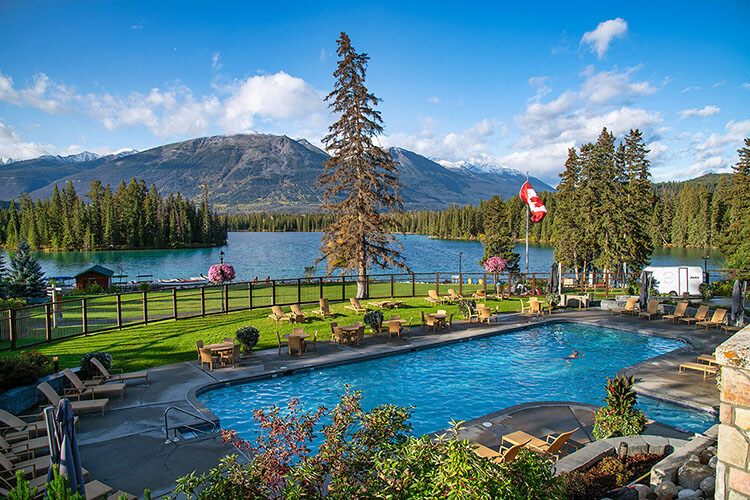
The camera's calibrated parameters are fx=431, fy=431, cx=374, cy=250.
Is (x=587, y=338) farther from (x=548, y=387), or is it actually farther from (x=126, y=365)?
(x=126, y=365)

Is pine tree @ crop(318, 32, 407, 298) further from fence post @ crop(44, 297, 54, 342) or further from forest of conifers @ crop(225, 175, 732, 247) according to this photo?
forest of conifers @ crop(225, 175, 732, 247)

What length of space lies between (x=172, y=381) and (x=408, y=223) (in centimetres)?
18863

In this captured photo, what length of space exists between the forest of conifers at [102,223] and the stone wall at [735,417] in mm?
115458

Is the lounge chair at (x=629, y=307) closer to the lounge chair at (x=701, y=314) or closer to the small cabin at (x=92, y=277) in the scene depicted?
the lounge chair at (x=701, y=314)

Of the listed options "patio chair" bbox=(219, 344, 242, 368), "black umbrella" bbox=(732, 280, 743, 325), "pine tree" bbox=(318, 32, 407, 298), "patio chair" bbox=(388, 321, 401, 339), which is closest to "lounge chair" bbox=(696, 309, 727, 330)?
"black umbrella" bbox=(732, 280, 743, 325)

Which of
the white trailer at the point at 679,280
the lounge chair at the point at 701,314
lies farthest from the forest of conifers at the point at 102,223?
the lounge chair at the point at 701,314

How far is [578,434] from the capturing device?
9109 millimetres

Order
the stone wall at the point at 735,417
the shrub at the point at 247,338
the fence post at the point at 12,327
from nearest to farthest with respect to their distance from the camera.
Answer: the stone wall at the point at 735,417
the fence post at the point at 12,327
the shrub at the point at 247,338

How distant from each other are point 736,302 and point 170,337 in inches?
912

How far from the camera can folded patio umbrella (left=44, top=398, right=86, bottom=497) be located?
5.88 m

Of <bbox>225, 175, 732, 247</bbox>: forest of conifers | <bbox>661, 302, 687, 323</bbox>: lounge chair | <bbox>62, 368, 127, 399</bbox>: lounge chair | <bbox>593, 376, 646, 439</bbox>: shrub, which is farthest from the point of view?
<bbox>225, 175, 732, 247</bbox>: forest of conifers

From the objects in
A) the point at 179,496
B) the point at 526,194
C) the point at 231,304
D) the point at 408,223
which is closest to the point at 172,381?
the point at 179,496

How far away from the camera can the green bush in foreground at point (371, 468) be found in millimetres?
3424

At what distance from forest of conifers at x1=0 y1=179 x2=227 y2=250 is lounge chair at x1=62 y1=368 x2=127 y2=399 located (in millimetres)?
104039
